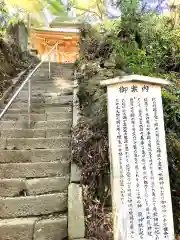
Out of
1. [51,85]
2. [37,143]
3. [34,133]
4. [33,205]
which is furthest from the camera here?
[51,85]

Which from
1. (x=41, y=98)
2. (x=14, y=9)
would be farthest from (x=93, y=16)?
(x=41, y=98)

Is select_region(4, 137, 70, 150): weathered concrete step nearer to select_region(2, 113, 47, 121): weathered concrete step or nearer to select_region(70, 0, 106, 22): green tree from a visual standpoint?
select_region(2, 113, 47, 121): weathered concrete step

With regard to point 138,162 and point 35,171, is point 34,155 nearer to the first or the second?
point 35,171

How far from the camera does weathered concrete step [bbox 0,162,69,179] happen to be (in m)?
4.49

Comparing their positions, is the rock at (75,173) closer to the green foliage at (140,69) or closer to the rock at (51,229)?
the green foliage at (140,69)

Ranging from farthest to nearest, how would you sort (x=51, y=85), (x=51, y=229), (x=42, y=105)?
1. (x=51, y=85)
2. (x=42, y=105)
3. (x=51, y=229)

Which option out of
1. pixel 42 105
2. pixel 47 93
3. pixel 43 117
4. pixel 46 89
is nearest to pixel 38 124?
pixel 43 117

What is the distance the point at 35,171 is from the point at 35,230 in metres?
1.10

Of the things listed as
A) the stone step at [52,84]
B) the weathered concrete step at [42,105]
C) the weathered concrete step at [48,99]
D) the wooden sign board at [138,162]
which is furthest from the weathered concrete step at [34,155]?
the stone step at [52,84]

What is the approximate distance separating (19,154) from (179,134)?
2380 millimetres

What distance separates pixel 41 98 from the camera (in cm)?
806

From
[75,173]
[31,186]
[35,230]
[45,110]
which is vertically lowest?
[35,230]

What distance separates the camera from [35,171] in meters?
4.52

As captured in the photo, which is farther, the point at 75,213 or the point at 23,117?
the point at 23,117
